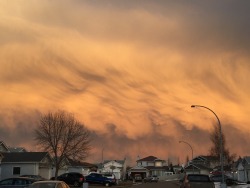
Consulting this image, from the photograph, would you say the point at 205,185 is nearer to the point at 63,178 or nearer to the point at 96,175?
the point at 63,178

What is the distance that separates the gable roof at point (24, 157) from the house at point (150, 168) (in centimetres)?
6797

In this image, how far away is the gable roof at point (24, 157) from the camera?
67287mm

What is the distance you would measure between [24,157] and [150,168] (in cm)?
9697

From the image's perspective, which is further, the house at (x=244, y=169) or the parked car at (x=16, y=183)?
the house at (x=244, y=169)

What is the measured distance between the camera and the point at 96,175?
2468 inches

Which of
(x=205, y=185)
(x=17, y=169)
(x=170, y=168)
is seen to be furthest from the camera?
(x=170, y=168)

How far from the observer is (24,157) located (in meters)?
68.7

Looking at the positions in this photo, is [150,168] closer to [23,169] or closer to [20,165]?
[23,169]

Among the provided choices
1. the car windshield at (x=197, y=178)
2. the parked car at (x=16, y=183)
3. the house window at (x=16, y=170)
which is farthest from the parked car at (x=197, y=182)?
the house window at (x=16, y=170)

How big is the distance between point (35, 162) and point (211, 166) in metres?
89.8

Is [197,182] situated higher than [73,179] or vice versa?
[73,179]

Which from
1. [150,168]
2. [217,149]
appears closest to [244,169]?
[217,149]

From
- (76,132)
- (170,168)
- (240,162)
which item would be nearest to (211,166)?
(170,168)

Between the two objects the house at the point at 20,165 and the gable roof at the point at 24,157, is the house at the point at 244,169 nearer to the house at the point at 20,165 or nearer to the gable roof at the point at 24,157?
the gable roof at the point at 24,157
